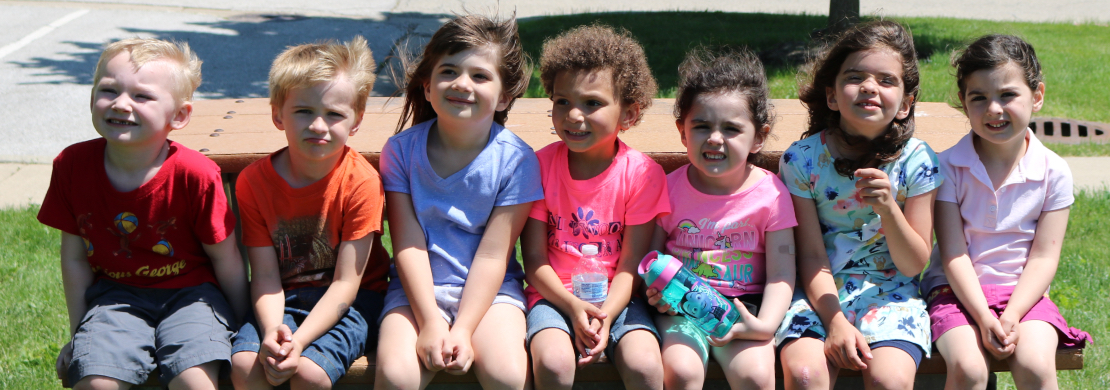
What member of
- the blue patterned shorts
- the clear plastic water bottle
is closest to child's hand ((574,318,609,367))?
the clear plastic water bottle

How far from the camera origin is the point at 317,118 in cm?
279

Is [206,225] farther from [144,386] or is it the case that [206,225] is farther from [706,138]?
[706,138]

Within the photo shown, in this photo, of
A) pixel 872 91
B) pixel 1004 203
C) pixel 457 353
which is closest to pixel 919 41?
pixel 1004 203

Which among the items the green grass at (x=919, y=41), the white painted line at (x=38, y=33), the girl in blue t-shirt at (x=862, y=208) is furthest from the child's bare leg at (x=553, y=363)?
the white painted line at (x=38, y=33)

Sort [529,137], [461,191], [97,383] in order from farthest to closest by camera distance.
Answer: [529,137]
[461,191]
[97,383]

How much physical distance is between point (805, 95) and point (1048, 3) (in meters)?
13.3

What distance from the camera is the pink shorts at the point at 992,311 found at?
277 centimetres

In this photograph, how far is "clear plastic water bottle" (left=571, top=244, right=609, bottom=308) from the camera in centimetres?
285

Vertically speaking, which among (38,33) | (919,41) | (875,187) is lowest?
(38,33)

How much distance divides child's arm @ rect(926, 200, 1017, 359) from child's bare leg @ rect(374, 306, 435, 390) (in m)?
1.72

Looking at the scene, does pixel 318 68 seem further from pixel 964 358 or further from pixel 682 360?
pixel 964 358

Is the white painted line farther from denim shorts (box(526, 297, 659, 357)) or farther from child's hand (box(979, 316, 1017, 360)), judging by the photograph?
child's hand (box(979, 316, 1017, 360))

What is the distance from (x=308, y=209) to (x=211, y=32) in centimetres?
974

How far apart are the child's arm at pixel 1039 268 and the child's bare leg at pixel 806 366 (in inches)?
23.3
